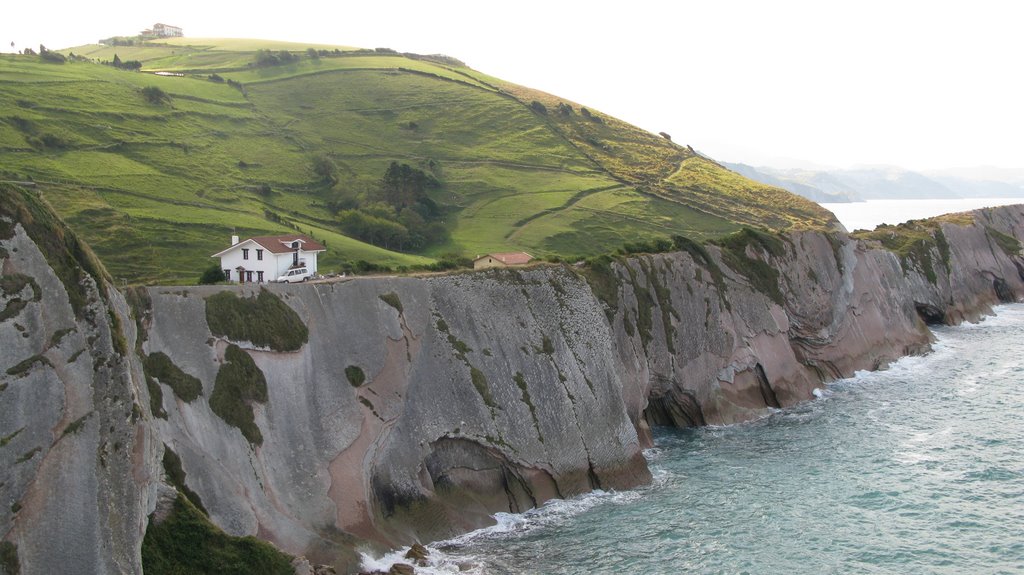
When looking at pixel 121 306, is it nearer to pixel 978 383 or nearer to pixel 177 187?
pixel 978 383

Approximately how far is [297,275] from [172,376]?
2831 centimetres

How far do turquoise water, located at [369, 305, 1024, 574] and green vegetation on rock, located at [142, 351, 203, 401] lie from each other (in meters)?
13.2

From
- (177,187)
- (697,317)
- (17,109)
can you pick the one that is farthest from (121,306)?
(17,109)

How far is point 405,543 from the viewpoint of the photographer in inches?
1495

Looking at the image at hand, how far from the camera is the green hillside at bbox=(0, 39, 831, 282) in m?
87.6

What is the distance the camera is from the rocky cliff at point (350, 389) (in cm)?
2581

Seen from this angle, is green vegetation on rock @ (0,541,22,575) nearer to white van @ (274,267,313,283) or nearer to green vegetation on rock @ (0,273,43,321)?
green vegetation on rock @ (0,273,43,321)

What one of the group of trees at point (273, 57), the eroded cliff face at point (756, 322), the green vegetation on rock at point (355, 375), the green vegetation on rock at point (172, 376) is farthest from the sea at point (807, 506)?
the group of trees at point (273, 57)

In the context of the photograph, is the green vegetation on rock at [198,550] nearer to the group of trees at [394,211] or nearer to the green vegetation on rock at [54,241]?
the green vegetation on rock at [54,241]

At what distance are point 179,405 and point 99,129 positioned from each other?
83326 mm

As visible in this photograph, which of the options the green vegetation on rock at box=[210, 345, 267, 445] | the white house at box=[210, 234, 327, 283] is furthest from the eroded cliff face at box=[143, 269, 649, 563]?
the white house at box=[210, 234, 327, 283]

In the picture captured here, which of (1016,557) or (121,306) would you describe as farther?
(1016,557)

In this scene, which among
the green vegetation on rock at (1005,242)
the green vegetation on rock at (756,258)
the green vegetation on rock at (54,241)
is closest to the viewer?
the green vegetation on rock at (54,241)

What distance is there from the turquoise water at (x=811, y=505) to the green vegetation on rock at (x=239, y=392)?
1049 centimetres
